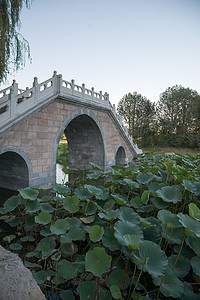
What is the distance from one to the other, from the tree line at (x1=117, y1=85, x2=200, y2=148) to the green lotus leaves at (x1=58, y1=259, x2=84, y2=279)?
23.3m

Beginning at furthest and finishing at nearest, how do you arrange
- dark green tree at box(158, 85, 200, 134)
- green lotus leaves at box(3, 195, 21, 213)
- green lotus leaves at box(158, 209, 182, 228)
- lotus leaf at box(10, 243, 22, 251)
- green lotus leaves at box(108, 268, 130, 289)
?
dark green tree at box(158, 85, 200, 134) < green lotus leaves at box(3, 195, 21, 213) < lotus leaf at box(10, 243, 22, 251) < green lotus leaves at box(158, 209, 182, 228) < green lotus leaves at box(108, 268, 130, 289)

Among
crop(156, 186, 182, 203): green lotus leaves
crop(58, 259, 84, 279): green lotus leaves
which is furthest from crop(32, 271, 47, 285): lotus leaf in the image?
crop(156, 186, 182, 203): green lotus leaves

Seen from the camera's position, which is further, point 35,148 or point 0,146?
point 35,148

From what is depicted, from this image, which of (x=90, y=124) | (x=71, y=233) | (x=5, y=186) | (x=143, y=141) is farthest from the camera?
(x=143, y=141)

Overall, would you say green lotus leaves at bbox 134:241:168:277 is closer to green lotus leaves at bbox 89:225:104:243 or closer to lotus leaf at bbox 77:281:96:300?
green lotus leaves at bbox 89:225:104:243

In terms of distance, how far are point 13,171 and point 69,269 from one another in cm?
631

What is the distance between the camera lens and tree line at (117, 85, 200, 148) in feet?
75.6

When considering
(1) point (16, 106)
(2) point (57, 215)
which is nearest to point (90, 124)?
(1) point (16, 106)

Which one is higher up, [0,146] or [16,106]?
[16,106]

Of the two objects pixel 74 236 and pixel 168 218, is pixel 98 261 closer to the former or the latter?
pixel 74 236

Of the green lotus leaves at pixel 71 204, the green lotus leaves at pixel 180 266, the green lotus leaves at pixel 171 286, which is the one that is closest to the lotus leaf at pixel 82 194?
the green lotus leaves at pixel 71 204

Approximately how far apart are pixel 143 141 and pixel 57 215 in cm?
2318

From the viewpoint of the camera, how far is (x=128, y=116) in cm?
2597

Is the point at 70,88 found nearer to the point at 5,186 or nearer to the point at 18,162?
the point at 18,162
